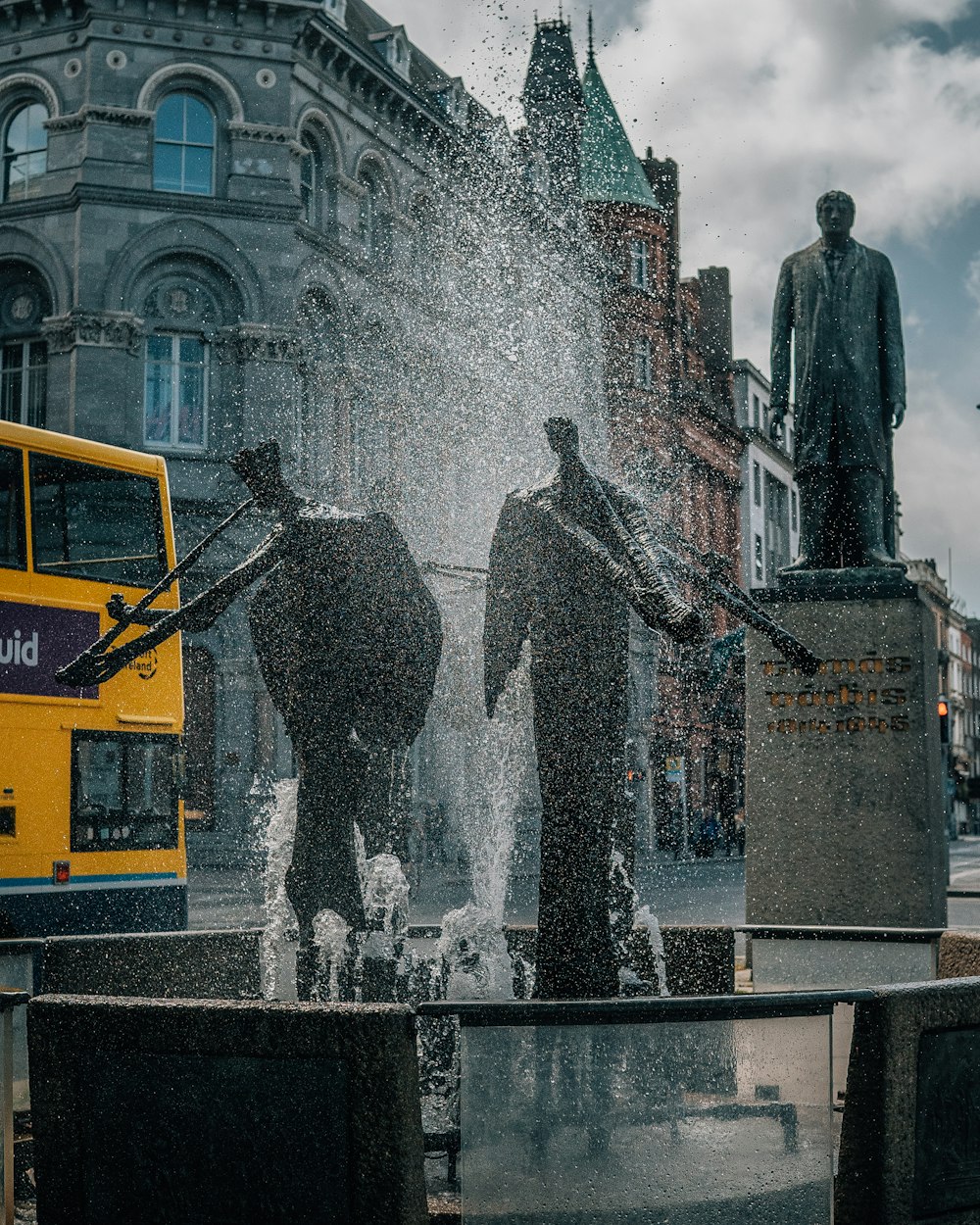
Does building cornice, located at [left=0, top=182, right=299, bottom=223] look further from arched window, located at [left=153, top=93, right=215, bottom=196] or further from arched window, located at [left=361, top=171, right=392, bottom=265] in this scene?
arched window, located at [left=361, top=171, right=392, bottom=265]

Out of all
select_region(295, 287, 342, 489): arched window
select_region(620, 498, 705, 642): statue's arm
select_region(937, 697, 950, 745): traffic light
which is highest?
select_region(295, 287, 342, 489): arched window

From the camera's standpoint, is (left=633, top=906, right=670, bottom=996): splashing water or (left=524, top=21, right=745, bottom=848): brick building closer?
(left=633, top=906, right=670, bottom=996): splashing water

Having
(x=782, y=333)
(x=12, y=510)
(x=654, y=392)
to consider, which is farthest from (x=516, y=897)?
(x=654, y=392)

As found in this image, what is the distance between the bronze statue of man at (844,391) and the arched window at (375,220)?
27.3 metres

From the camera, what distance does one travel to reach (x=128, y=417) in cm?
3259

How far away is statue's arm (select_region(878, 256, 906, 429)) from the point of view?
11430 millimetres

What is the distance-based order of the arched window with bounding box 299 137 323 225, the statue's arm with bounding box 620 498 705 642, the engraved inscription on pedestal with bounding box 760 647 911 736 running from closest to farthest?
the statue's arm with bounding box 620 498 705 642
the engraved inscription on pedestal with bounding box 760 647 911 736
the arched window with bounding box 299 137 323 225

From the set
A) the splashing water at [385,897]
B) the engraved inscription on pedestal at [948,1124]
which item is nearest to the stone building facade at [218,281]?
the splashing water at [385,897]

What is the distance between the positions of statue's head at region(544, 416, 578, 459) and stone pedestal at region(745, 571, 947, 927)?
5.00 meters

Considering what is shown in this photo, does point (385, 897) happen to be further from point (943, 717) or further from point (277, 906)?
point (943, 717)

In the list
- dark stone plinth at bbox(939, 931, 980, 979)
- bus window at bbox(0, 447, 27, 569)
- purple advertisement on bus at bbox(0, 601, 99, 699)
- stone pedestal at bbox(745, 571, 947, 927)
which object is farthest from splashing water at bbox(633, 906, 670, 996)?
bus window at bbox(0, 447, 27, 569)

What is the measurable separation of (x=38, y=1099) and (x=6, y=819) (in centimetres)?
999

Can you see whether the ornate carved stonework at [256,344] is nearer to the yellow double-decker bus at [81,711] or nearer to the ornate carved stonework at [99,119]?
the ornate carved stonework at [99,119]

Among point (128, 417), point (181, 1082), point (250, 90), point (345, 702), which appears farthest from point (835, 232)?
point (250, 90)
